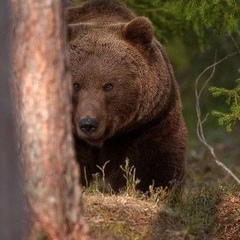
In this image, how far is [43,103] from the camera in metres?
6.09

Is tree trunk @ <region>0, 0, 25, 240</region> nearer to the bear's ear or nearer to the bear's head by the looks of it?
the bear's head

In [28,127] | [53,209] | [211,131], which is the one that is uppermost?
[28,127]

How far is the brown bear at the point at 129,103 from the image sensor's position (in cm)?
894

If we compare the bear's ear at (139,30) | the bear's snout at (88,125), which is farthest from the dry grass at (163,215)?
the bear's ear at (139,30)

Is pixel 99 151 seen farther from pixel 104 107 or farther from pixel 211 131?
pixel 211 131

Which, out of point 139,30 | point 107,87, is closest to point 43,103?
point 107,87

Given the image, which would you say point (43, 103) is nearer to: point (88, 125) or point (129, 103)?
point (88, 125)

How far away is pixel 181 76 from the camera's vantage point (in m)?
A: 18.0

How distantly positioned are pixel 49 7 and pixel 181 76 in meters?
12.0

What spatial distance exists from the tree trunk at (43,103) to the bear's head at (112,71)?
2496mm

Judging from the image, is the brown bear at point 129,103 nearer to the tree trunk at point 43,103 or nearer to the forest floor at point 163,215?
the forest floor at point 163,215

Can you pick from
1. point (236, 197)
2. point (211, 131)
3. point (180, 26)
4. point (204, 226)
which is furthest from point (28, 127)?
point (211, 131)

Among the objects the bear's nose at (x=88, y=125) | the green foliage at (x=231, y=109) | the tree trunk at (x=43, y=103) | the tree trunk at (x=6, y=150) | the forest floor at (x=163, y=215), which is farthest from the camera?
the bear's nose at (x=88, y=125)

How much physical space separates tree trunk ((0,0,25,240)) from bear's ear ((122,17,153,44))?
3256 mm
